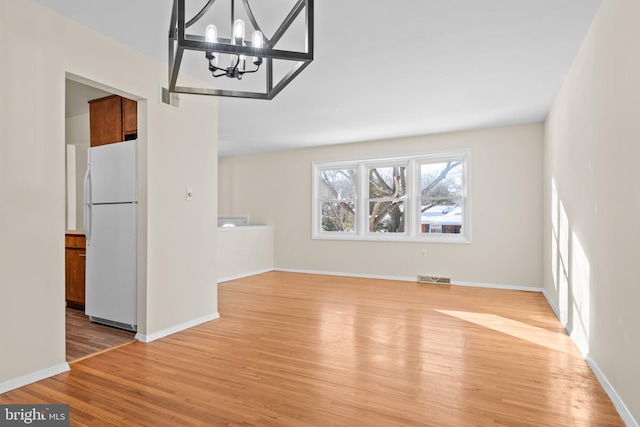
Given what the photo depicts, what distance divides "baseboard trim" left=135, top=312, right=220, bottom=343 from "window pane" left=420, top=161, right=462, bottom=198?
3870mm

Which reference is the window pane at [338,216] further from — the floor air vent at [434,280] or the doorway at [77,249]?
the doorway at [77,249]

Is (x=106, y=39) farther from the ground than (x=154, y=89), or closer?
farther from the ground

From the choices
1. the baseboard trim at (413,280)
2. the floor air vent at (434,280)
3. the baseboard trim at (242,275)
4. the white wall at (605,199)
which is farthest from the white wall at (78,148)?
the white wall at (605,199)

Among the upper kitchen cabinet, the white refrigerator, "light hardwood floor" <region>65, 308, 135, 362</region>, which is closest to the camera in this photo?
"light hardwood floor" <region>65, 308, 135, 362</region>

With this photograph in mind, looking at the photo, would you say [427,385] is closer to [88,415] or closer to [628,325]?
[628,325]

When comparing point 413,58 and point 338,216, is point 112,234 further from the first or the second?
point 338,216

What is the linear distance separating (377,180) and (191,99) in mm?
3681

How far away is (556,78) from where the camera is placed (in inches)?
134

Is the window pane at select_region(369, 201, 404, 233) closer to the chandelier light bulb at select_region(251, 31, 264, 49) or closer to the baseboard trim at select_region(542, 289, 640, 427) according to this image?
the baseboard trim at select_region(542, 289, 640, 427)

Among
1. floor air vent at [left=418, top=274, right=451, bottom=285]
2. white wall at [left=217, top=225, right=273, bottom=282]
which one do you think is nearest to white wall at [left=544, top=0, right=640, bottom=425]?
floor air vent at [left=418, top=274, right=451, bottom=285]

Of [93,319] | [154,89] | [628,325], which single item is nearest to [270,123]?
[154,89]

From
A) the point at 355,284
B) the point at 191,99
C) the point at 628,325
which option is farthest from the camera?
the point at 355,284

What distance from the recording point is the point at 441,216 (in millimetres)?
5703

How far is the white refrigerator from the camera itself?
10.2 feet
